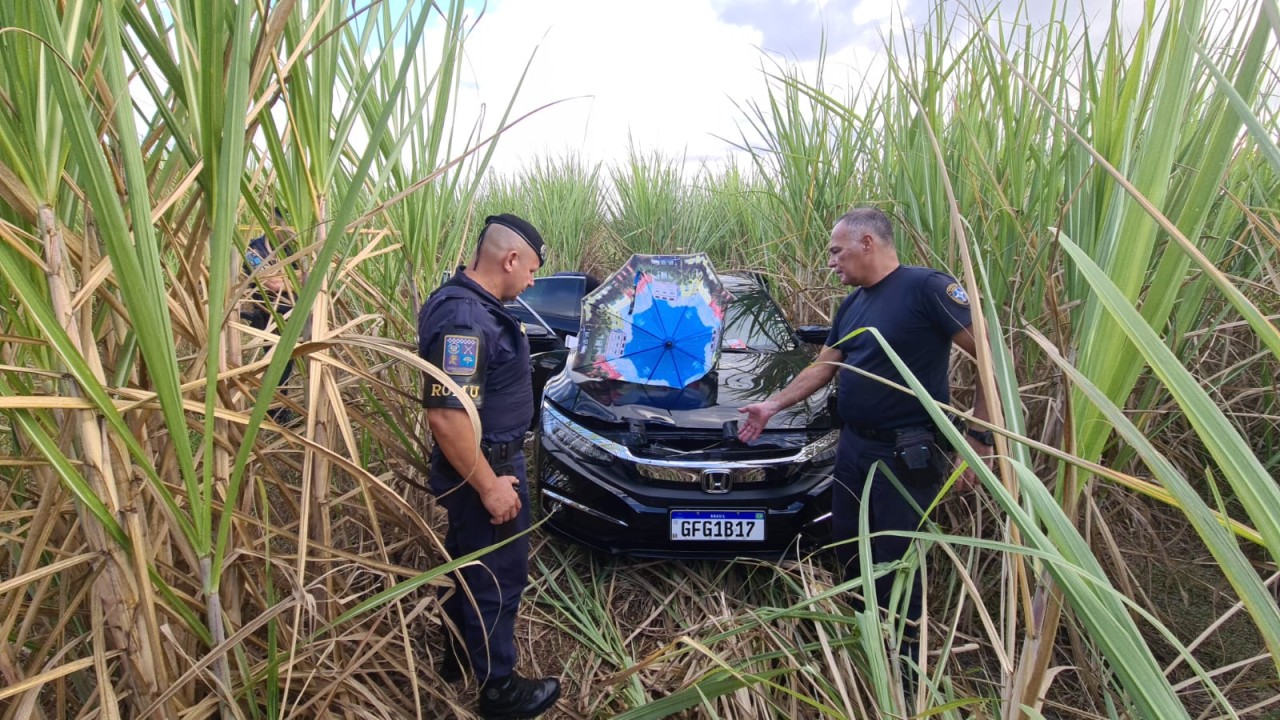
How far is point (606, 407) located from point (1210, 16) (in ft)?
7.82

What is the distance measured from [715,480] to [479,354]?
3.95 feet

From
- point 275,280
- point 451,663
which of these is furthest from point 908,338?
point 275,280

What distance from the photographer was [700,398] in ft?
10.4

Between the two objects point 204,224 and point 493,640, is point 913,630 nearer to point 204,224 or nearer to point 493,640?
point 493,640

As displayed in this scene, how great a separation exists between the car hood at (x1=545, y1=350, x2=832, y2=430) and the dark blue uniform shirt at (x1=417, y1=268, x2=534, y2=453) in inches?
26.6

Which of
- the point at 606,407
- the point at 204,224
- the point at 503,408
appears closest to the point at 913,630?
the point at 606,407

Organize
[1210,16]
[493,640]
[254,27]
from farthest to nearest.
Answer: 1. [493,640]
2. [1210,16]
3. [254,27]

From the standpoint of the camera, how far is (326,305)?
155 cm

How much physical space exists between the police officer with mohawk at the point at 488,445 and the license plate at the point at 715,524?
0.69 metres

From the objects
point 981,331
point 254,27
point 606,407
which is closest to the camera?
point 981,331

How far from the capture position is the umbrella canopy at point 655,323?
3.41m

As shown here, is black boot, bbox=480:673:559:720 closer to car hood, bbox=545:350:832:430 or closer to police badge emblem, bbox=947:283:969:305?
car hood, bbox=545:350:832:430

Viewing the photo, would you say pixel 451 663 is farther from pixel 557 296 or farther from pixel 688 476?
pixel 557 296

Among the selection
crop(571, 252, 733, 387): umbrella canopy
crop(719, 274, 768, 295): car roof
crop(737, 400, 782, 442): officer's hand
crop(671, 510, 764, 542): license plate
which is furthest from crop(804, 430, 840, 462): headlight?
crop(719, 274, 768, 295): car roof
